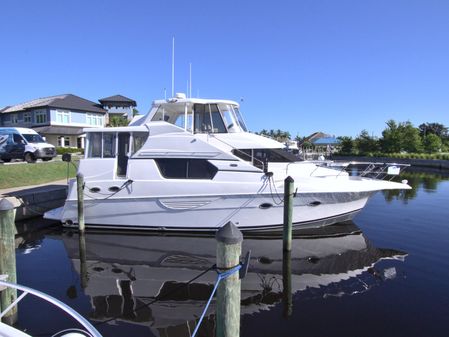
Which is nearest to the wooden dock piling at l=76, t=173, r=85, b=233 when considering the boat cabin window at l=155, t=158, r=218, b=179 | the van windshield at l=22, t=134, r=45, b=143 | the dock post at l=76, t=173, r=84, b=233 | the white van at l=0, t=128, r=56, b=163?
the dock post at l=76, t=173, r=84, b=233

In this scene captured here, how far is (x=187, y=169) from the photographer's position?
9867 millimetres

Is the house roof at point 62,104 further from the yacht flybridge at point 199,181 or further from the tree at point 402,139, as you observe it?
the tree at point 402,139

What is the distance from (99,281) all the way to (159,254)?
6.29 ft

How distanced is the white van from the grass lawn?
2804 millimetres

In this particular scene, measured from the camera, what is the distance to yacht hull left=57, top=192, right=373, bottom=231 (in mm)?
9492

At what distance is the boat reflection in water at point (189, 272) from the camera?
19.7 ft

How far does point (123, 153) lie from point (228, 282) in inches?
313

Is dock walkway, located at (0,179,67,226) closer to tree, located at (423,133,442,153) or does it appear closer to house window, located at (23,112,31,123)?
house window, located at (23,112,31,123)

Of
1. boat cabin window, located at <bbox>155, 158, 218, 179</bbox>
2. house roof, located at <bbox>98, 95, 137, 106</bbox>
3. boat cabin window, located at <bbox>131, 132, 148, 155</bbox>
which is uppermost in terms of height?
house roof, located at <bbox>98, 95, 137, 106</bbox>

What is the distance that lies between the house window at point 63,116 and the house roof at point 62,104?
2.44 feet

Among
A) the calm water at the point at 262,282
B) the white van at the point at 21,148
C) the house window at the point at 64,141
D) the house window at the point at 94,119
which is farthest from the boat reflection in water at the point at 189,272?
the house window at the point at 94,119

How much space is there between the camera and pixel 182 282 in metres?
7.20

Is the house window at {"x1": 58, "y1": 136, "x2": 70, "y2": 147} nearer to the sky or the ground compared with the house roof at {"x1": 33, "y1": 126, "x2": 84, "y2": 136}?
nearer to the ground

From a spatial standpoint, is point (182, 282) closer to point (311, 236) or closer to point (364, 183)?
point (311, 236)
